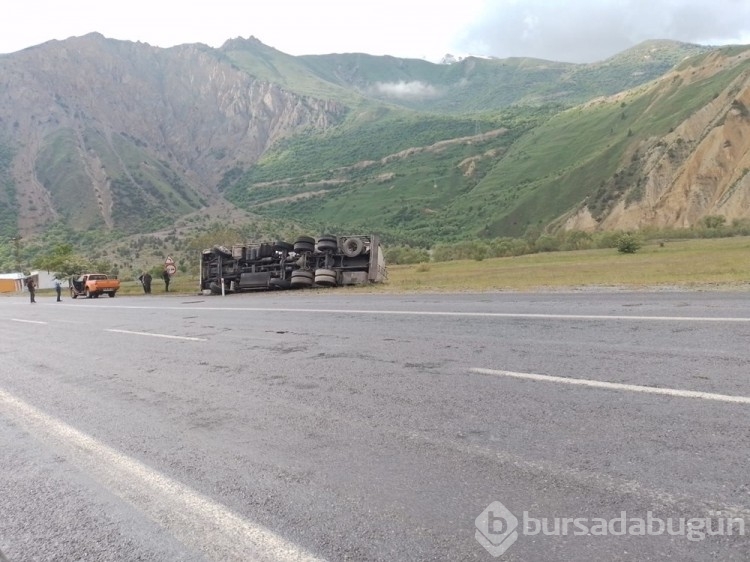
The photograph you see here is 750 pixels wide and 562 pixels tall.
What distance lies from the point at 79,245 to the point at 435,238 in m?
70.0

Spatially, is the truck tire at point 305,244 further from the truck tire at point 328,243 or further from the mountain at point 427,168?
the mountain at point 427,168

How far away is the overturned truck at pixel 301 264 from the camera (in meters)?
25.6

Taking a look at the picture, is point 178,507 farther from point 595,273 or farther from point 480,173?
point 480,173

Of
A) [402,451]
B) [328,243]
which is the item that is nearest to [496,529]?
[402,451]

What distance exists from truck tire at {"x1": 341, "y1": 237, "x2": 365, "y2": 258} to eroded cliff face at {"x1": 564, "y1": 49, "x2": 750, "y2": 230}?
48002 mm

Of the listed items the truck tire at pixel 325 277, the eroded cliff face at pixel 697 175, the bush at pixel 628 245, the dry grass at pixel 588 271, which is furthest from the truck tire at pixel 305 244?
the eroded cliff face at pixel 697 175

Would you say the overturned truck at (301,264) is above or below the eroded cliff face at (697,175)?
below

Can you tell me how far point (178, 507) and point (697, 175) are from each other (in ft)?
241

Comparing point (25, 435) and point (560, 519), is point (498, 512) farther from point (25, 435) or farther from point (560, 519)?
point (25, 435)

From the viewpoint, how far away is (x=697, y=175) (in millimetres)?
64812

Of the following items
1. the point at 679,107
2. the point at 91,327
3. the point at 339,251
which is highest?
the point at 679,107

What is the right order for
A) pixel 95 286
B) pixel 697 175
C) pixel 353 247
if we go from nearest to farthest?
1. pixel 353 247
2. pixel 95 286
3. pixel 697 175

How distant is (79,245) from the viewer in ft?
353

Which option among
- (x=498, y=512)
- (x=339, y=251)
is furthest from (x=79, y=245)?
(x=498, y=512)
